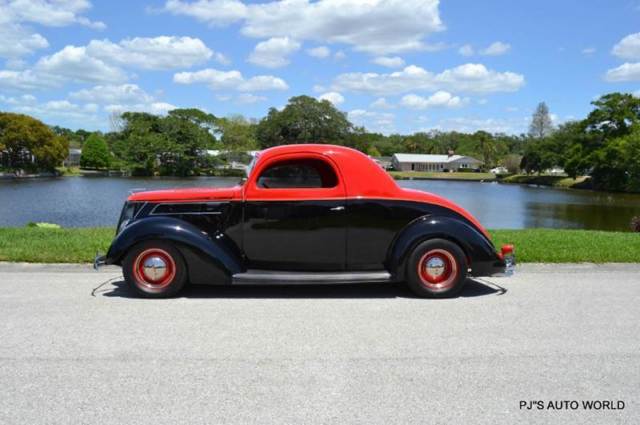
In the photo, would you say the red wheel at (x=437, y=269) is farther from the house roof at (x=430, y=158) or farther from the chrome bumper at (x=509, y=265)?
the house roof at (x=430, y=158)

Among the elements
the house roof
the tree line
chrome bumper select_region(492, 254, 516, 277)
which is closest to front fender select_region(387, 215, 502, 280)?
chrome bumper select_region(492, 254, 516, 277)

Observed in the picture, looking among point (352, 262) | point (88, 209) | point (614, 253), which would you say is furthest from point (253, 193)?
point (88, 209)

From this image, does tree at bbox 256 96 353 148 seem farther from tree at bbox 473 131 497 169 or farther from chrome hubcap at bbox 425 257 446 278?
chrome hubcap at bbox 425 257 446 278

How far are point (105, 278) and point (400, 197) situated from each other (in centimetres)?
413

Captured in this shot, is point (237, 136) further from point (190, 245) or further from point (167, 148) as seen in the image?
point (190, 245)

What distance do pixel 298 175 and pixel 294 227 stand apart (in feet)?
2.15

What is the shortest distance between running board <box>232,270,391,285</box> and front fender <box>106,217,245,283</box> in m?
0.16

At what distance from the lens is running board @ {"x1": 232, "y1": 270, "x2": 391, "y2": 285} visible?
20.7 feet

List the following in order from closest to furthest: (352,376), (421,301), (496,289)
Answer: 1. (352,376)
2. (421,301)
3. (496,289)

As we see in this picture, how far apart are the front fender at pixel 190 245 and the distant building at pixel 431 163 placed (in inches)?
4805

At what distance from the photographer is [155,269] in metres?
6.42

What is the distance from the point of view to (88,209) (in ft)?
103

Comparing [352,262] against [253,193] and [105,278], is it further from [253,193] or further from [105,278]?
[105,278]

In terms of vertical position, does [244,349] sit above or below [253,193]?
below
